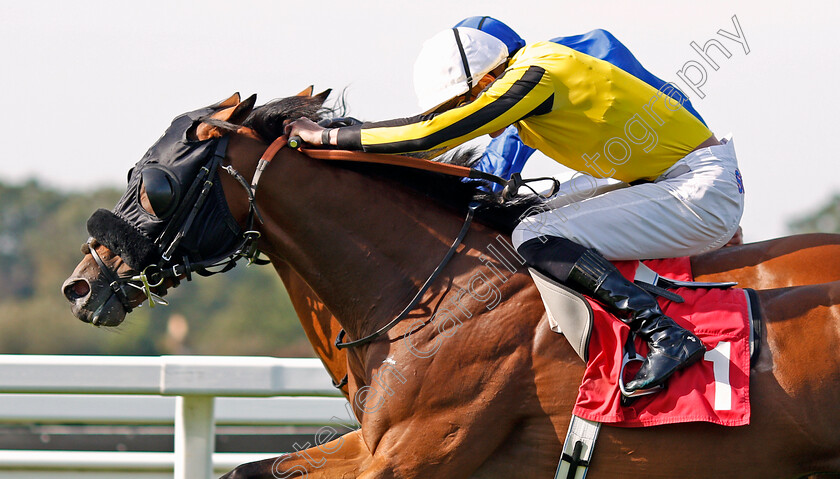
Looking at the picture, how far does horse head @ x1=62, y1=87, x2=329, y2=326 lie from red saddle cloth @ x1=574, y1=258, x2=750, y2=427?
1.26 m

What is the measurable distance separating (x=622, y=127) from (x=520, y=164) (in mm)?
1669

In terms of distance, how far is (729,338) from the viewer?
2945 millimetres

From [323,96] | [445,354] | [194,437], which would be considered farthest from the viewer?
[194,437]

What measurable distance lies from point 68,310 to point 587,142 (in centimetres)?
4117

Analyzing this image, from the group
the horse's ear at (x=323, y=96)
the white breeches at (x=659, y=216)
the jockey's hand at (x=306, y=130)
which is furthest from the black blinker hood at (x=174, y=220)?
the white breeches at (x=659, y=216)

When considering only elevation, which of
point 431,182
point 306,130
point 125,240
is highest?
point 306,130

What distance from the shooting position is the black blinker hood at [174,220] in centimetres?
308

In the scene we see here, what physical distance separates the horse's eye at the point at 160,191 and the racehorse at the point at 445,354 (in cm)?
19

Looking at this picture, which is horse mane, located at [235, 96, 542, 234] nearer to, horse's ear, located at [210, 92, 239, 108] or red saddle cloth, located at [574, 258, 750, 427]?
horse's ear, located at [210, 92, 239, 108]

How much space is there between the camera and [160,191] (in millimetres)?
3027

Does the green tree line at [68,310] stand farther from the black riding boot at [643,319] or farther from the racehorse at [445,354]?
the black riding boot at [643,319]

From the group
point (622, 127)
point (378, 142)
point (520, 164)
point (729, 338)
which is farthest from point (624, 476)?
point (520, 164)

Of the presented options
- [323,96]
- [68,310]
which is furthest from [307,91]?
[68,310]

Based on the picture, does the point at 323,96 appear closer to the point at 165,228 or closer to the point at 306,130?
the point at 306,130
